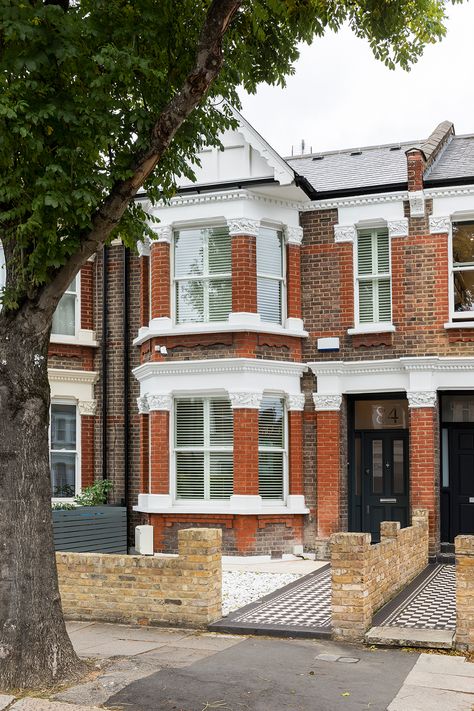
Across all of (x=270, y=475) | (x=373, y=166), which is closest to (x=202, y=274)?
(x=270, y=475)

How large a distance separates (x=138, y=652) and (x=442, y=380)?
29.6 ft

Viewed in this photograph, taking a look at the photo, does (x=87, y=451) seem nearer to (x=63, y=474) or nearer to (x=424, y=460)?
(x=63, y=474)

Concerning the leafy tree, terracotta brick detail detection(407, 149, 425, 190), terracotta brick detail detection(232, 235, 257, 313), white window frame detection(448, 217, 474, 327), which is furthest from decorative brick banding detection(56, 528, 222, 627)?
terracotta brick detail detection(407, 149, 425, 190)

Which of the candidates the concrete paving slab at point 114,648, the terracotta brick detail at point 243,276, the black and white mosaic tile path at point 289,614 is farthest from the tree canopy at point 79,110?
the terracotta brick detail at point 243,276

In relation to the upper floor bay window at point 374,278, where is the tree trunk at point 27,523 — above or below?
below

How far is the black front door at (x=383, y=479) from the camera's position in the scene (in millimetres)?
17016

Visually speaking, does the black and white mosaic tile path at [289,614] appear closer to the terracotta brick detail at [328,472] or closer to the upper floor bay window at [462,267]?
the terracotta brick detail at [328,472]

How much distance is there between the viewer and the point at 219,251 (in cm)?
1686

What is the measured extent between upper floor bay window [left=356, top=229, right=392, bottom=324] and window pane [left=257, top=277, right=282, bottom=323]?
60.2 inches

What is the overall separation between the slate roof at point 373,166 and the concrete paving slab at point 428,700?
11.0m

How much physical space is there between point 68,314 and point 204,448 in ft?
14.6

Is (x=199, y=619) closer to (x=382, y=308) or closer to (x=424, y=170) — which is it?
(x=382, y=308)

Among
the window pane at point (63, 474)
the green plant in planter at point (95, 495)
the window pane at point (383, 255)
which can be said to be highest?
the window pane at point (383, 255)

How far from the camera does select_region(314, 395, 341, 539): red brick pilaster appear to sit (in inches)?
651
